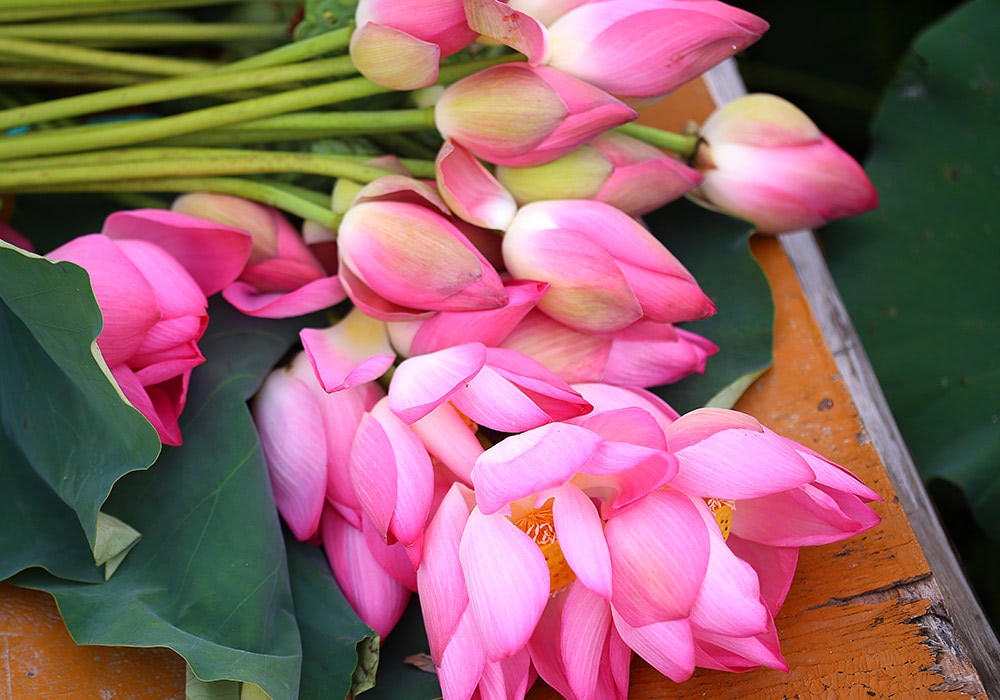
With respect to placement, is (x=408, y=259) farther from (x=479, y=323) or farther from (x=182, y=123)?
(x=182, y=123)

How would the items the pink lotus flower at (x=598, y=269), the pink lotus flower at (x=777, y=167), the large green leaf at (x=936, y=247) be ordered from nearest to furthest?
1. the pink lotus flower at (x=598, y=269)
2. the pink lotus flower at (x=777, y=167)
3. the large green leaf at (x=936, y=247)

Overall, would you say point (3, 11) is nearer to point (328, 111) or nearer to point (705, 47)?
point (328, 111)

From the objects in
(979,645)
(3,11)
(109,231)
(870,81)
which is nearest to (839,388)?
(979,645)

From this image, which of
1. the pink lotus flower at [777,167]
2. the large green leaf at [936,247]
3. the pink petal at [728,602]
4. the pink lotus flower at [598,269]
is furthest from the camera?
the large green leaf at [936,247]

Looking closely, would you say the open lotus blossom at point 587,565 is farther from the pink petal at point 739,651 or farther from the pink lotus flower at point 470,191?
the pink lotus flower at point 470,191

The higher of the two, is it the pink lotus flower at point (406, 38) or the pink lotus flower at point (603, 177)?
the pink lotus flower at point (406, 38)

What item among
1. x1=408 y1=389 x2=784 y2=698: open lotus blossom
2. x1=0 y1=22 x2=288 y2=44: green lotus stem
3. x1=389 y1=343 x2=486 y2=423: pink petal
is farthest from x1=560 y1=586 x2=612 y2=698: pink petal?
x1=0 y1=22 x2=288 y2=44: green lotus stem

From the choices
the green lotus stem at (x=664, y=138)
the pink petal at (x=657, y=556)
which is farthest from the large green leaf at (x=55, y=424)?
the green lotus stem at (x=664, y=138)

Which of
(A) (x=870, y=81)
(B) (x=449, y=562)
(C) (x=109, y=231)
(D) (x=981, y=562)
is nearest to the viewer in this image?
(B) (x=449, y=562)
